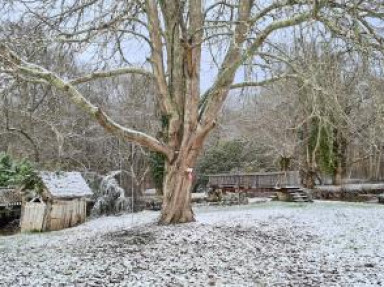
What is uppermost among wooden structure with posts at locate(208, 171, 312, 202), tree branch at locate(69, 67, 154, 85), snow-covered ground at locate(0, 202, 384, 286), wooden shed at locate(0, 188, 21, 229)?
tree branch at locate(69, 67, 154, 85)

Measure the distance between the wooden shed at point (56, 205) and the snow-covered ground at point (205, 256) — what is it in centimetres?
114

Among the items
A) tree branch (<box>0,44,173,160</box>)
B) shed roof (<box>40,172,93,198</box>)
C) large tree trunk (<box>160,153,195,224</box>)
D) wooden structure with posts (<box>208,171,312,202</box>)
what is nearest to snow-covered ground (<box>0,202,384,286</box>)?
large tree trunk (<box>160,153,195,224</box>)

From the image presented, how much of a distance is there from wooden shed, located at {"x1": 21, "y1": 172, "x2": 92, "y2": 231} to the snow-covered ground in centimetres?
114

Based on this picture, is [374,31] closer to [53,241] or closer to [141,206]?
[53,241]

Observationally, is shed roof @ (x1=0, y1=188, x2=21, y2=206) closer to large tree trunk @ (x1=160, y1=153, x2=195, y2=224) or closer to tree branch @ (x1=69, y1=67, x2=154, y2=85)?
tree branch @ (x1=69, y1=67, x2=154, y2=85)

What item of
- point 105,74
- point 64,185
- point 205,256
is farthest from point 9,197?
point 205,256

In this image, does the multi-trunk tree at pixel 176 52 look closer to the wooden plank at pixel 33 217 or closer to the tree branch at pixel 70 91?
the tree branch at pixel 70 91

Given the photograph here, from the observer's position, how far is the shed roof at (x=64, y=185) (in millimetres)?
10039

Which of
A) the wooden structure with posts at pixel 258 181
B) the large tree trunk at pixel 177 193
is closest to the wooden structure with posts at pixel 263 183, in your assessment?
the wooden structure with posts at pixel 258 181

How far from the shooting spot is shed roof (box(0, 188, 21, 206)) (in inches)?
432

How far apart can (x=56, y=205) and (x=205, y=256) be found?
5447 millimetres

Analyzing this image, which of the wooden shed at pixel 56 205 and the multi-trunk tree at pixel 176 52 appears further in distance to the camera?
the wooden shed at pixel 56 205

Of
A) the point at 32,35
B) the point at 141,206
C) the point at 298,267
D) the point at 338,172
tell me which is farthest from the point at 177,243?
the point at 338,172

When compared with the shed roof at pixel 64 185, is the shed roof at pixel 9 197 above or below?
below
